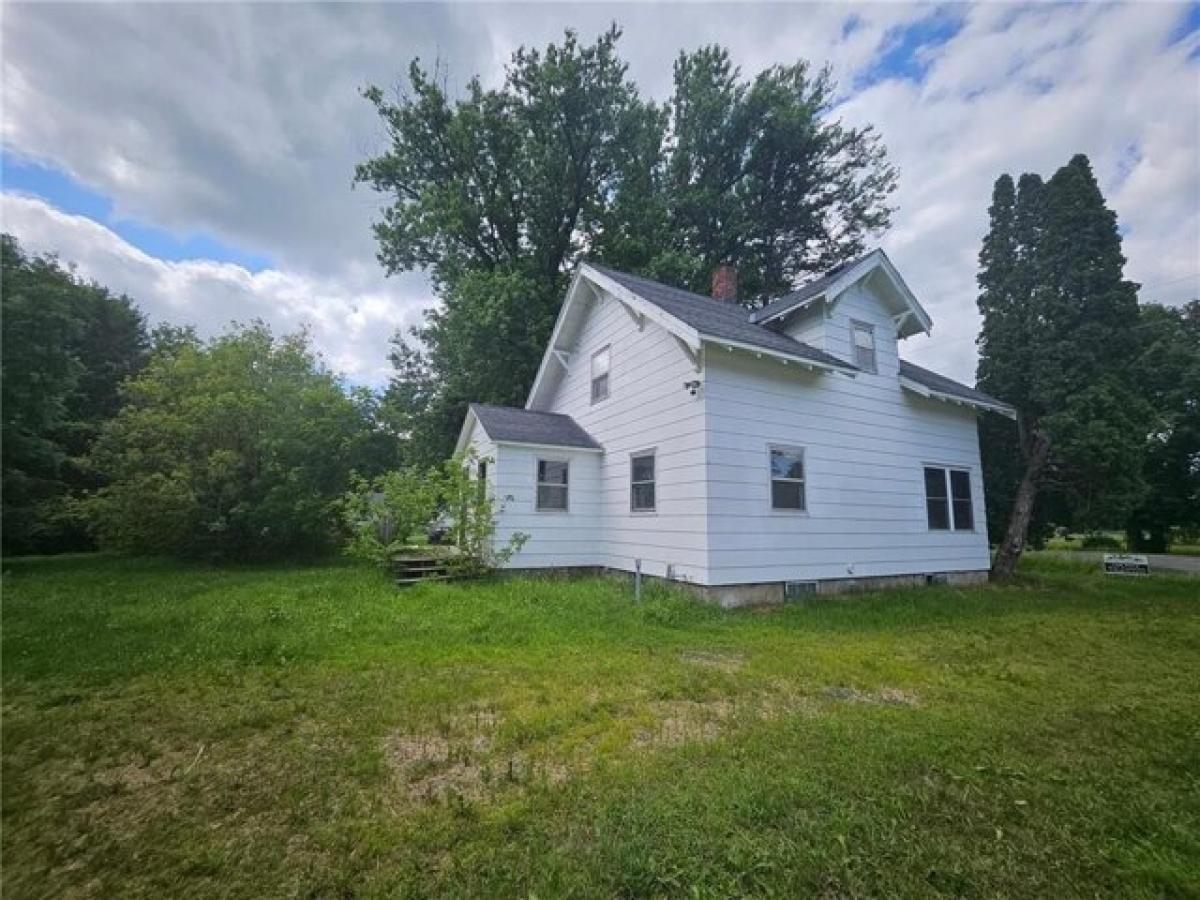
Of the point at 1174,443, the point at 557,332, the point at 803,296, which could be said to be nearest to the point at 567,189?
the point at 557,332

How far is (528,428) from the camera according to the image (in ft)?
38.6

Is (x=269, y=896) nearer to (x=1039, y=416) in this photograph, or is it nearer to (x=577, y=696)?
(x=577, y=696)

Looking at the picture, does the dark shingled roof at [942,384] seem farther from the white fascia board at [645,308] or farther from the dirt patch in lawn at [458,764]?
the dirt patch in lawn at [458,764]

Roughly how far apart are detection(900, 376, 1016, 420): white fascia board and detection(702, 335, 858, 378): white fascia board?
2.09m

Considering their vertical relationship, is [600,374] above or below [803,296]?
below

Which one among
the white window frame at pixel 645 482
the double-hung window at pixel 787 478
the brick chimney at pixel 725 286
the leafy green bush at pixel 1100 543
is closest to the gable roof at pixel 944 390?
the double-hung window at pixel 787 478

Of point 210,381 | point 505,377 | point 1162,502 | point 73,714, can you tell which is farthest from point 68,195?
point 1162,502

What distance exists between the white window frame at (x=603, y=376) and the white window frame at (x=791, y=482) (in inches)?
163

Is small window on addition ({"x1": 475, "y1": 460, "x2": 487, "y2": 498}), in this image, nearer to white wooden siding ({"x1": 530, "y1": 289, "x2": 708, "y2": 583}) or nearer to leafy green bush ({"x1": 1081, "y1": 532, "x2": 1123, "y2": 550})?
white wooden siding ({"x1": 530, "y1": 289, "x2": 708, "y2": 583})

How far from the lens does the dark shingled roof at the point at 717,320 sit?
348 inches

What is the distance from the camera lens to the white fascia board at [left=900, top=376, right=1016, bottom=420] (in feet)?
35.7

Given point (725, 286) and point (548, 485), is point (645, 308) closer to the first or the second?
Answer: point (548, 485)

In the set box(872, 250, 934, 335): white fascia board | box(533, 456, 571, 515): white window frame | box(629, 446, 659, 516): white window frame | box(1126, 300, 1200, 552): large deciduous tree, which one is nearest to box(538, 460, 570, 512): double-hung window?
box(533, 456, 571, 515): white window frame

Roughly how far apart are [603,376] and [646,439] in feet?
8.68
